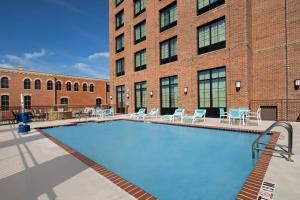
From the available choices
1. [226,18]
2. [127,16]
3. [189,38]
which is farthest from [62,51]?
[226,18]

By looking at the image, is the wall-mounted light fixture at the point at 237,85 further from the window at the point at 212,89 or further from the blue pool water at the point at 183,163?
the blue pool water at the point at 183,163

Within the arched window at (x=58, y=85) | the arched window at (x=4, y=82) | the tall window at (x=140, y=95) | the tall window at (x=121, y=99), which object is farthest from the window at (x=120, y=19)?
the arched window at (x=4, y=82)

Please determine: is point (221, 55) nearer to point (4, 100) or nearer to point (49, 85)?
point (49, 85)

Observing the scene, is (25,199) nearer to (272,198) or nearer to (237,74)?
(272,198)

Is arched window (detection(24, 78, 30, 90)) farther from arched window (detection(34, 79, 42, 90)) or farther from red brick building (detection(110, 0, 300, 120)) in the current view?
red brick building (detection(110, 0, 300, 120))

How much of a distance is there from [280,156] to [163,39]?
1345 centimetres

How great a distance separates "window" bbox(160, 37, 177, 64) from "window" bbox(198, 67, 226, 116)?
324 cm

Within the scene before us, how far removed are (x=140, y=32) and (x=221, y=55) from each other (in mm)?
9835

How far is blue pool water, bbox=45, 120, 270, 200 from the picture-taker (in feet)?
10.2

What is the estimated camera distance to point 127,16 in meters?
19.3

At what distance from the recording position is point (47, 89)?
2712cm

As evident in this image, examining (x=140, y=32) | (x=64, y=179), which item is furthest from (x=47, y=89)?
(x=64, y=179)

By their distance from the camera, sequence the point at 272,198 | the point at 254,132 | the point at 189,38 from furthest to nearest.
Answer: the point at 189,38 → the point at 254,132 → the point at 272,198

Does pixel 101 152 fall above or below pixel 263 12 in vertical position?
below
